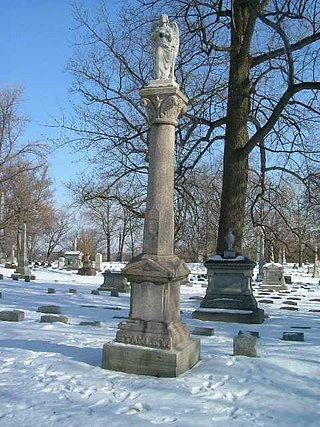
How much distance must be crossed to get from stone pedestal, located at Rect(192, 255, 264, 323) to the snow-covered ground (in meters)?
2.76

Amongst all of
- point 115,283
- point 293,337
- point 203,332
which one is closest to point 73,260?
point 115,283

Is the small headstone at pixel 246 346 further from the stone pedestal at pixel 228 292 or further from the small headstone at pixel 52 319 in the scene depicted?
the stone pedestal at pixel 228 292

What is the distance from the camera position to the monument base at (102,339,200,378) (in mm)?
5105

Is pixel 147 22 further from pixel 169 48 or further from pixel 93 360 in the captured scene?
pixel 93 360

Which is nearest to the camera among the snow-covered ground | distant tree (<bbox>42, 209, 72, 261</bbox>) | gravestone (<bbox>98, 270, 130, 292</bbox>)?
the snow-covered ground

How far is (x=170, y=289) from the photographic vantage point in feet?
18.2

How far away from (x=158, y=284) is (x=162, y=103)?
2.24 m

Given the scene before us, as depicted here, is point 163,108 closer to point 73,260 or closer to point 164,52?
point 164,52

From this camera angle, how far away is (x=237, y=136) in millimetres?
12992

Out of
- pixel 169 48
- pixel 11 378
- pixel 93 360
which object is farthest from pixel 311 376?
pixel 169 48

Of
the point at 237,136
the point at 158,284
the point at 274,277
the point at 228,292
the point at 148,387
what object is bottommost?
the point at 148,387

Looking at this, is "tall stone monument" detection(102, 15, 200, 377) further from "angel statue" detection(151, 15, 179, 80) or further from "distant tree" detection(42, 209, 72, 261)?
"distant tree" detection(42, 209, 72, 261)

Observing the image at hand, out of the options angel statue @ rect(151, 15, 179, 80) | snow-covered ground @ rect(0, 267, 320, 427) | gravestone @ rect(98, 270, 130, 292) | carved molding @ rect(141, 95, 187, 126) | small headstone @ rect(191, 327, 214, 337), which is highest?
angel statue @ rect(151, 15, 179, 80)

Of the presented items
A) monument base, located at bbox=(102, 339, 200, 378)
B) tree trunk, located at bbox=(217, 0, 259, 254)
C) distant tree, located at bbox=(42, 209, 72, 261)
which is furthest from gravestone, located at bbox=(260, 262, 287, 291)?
distant tree, located at bbox=(42, 209, 72, 261)
